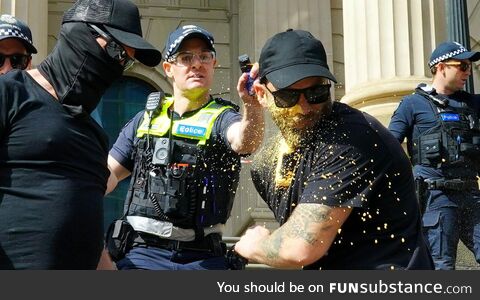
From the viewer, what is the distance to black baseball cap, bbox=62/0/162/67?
4.54 metres

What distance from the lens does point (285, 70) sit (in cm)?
446

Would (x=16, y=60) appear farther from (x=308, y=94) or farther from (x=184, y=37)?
(x=308, y=94)

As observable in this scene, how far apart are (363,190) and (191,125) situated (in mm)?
2068

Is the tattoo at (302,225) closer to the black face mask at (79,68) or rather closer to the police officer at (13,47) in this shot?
the black face mask at (79,68)

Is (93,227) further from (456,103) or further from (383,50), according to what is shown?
(383,50)

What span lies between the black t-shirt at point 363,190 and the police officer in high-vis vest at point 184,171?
135 centimetres

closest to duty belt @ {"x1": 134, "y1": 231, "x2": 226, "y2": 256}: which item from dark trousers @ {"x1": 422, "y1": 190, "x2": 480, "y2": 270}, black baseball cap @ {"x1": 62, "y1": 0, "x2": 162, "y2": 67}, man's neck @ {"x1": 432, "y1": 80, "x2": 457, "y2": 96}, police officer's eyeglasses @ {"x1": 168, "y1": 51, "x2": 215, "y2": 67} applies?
police officer's eyeglasses @ {"x1": 168, "y1": 51, "x2": 215, "y2": 67}

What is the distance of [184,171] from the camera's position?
609 cm

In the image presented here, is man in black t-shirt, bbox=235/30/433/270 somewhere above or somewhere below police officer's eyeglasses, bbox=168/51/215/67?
below

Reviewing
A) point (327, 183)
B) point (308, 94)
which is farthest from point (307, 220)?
point (308, 94)

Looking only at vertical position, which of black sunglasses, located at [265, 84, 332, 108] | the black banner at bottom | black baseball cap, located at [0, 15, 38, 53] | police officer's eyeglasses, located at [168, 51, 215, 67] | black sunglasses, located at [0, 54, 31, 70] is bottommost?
the black banner at bottom

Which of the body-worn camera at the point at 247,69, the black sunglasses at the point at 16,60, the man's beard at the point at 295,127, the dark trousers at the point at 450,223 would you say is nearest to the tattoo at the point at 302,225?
the man's beard at the point at 295,127

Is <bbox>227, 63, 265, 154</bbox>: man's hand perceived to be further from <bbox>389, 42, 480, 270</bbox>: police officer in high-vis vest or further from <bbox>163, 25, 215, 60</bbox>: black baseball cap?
<bbox>389, 42, 480, 270</bbox>: police officer in high-vis vest

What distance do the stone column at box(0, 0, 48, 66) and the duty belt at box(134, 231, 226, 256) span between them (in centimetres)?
862
